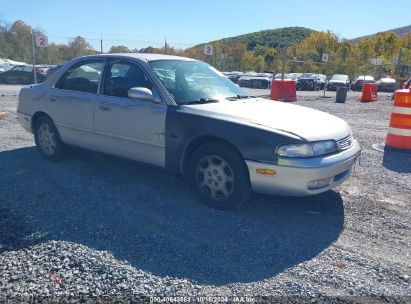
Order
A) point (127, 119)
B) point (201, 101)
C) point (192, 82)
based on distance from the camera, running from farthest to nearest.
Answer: point (192, 82)
point (127, 119)
point (201, 101)

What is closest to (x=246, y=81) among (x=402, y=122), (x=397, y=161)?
(x=402, y=122)

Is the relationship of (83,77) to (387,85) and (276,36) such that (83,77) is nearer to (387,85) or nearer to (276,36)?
(387,85)

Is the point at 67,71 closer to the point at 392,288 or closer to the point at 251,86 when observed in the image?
the point at 392,288

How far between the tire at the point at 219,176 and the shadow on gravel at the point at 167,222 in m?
0.14

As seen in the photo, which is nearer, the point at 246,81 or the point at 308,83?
the point at 308,83

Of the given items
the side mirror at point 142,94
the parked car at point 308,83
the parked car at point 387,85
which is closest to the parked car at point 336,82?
the parked car at point 308,83

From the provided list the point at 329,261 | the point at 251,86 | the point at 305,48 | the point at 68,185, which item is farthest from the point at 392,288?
the point at 305,48

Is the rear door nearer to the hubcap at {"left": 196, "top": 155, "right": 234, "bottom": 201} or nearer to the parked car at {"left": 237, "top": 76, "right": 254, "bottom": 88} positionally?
the hubcap at {"left": 196, "top": 155, "right": 234, "bottom": 201}

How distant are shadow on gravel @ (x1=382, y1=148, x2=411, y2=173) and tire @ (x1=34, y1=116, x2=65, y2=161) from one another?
5.05 meters

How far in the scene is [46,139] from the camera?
570 centimetres

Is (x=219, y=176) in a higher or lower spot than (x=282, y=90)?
lower

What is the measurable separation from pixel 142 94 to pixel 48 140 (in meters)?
2.23

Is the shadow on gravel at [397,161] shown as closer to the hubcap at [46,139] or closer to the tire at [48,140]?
the tire at [48,140]

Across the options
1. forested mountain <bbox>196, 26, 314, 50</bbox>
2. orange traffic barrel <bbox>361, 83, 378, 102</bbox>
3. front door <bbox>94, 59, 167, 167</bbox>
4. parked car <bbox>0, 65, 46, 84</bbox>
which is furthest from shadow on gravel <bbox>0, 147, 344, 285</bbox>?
forested mountain <bbox>196, 26, 314, 50</bbox>
